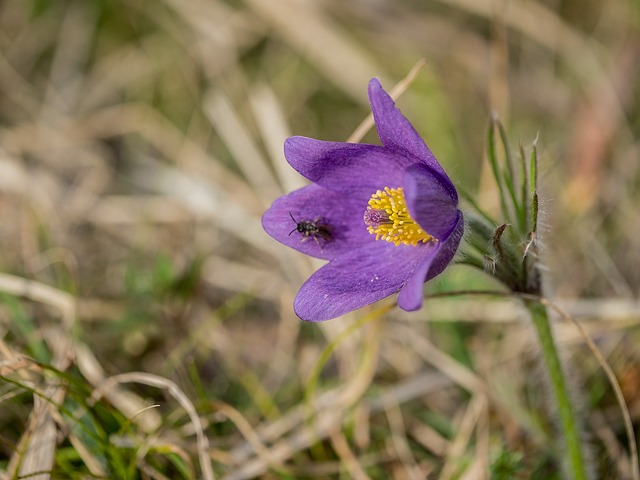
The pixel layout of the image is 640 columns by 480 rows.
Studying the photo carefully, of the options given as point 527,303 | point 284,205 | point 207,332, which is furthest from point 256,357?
point 527,303

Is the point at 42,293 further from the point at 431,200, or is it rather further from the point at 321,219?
the point at 431,200

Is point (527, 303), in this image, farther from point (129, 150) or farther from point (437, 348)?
point (129, 150)

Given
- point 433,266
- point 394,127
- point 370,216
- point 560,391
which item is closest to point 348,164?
point 370,216

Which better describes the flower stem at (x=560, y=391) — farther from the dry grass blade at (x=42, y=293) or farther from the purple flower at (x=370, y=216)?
the dry grass blade at (x=42, y=293)

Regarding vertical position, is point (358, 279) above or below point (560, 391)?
above

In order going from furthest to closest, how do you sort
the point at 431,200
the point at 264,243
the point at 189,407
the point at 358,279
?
1. the point at 264,243
2. the point at 189,407
3. the point at 358,279
4. the point at 431,200

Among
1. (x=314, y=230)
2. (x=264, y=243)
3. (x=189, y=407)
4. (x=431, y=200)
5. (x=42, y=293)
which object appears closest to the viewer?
(x=431, y=200)

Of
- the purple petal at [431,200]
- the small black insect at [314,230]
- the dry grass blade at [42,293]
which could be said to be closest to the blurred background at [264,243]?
the dry grass blade at [42,293]
